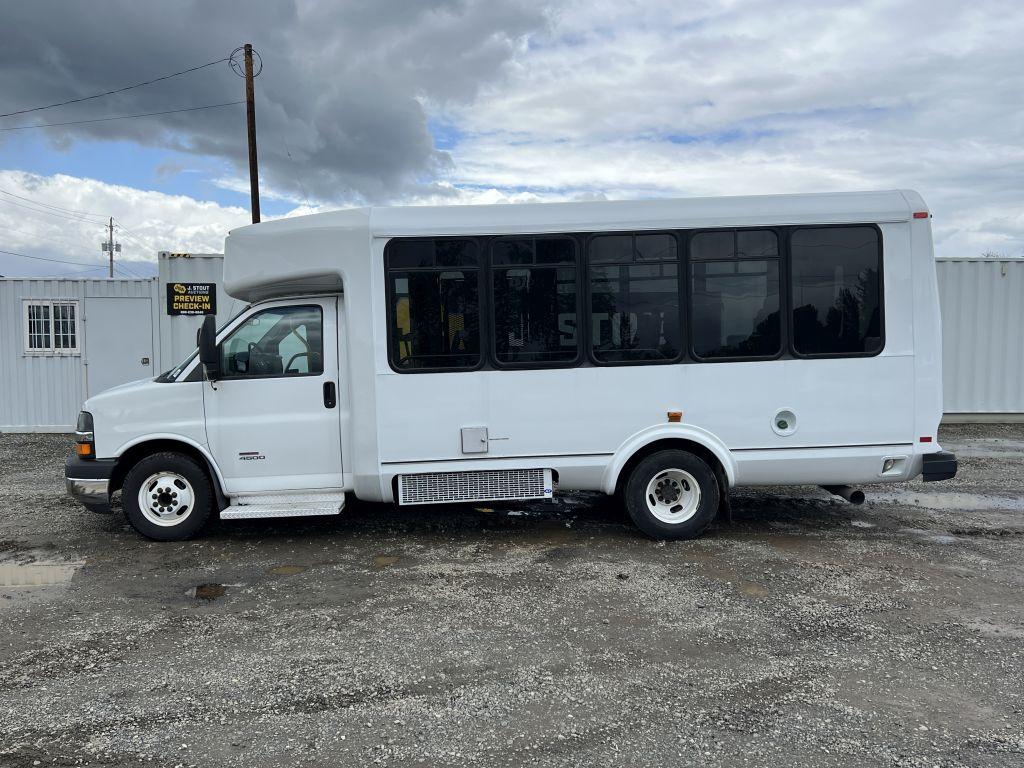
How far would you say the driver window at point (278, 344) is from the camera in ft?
20.9

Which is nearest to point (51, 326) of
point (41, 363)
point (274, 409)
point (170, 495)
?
point (41, 363)

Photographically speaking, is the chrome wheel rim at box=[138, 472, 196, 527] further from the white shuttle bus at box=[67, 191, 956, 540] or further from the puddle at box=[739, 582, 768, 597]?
the puddle at box=[739, 582, 768, 597]

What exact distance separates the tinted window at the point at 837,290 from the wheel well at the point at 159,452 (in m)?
5.05

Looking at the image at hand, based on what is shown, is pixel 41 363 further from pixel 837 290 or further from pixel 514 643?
pixel 837 290

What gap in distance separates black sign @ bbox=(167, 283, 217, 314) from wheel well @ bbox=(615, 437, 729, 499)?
342 inches

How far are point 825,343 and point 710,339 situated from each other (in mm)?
957

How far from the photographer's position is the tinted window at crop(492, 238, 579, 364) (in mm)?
6203

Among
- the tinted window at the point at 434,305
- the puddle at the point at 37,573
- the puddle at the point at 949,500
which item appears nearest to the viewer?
the puddle at the point at 37,573

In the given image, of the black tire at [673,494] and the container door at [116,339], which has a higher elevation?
the container door at [116,339]

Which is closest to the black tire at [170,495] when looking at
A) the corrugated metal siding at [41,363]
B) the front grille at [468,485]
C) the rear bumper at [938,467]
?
the front grille at [468,485]

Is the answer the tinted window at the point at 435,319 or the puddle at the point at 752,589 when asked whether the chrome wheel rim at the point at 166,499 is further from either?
the puddle at the point at 752,589

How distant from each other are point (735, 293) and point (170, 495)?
512 cm

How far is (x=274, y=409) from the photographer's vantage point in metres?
6.34

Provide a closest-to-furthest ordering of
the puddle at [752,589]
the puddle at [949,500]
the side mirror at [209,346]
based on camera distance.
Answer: the puddle at [752,589], the side mirror at [209,346], the puddle at [949,500]
